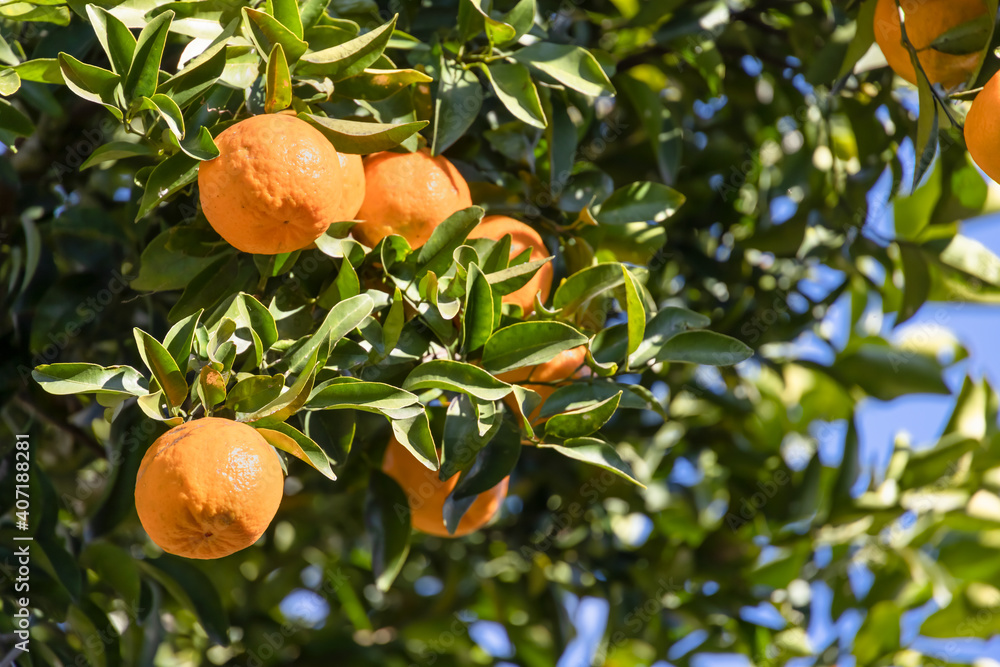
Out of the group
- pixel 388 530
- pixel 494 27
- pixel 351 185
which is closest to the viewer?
pixel 351 185

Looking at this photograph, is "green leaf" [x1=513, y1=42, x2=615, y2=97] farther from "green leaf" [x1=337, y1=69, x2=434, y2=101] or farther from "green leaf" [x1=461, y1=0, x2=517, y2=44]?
"green leaf" [x1=337, y1=69, x2=434, y2=101]

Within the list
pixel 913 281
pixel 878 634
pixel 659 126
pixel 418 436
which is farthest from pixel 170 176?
pixel 878 634

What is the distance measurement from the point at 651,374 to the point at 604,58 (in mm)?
597

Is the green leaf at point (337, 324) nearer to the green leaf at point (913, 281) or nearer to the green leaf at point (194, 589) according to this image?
the green leaf at point (194, 589)

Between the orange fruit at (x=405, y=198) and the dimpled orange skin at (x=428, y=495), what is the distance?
0.33 meters

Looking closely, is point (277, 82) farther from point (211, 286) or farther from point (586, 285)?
point (586, 285)

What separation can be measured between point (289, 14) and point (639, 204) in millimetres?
570

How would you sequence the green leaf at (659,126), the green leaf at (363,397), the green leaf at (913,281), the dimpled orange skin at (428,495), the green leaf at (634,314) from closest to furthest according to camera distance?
1. the green leaf at (363,397)
2. the green leaf at (634,314)
3. the dimpled orange skin at (428,495)
4. the green leaf at (659,126)
5. the green leaf at (913,281)

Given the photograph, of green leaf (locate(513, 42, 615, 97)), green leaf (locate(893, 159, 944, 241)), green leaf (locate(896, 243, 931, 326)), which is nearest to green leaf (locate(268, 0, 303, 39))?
green leaf (locate(513, 42, 615, 97))

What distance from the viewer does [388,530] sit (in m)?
1.34

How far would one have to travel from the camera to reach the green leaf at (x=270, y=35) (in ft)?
3.27

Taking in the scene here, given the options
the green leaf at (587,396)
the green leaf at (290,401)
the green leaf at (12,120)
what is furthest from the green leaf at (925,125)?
the green leaf at (12,120)

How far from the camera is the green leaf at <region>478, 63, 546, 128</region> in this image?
3.90 ft

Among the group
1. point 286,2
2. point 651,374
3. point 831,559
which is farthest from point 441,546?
point 286,2
